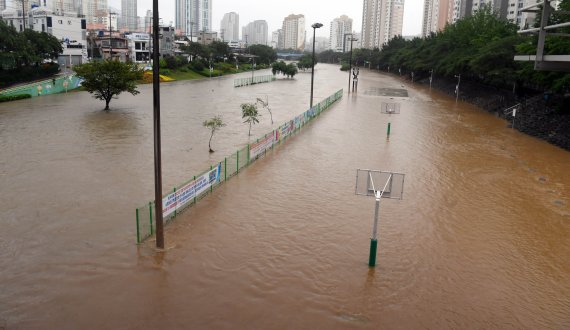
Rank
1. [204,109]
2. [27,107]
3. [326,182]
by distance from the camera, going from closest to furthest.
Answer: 1. [326,182]
2. [27,107]
3. [204,109]

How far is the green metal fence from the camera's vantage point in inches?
1967

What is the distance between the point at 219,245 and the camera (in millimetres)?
14664

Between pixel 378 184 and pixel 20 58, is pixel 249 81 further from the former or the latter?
pixel 378 184

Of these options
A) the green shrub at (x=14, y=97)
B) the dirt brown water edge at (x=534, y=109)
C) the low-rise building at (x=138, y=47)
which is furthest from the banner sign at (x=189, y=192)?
the low-rise building at (x=138, y=47)

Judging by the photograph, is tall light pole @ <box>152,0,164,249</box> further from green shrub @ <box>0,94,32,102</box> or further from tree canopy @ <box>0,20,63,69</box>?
tree canopy @ <box>0,20,63,69</box>

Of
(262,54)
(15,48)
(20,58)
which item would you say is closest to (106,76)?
(20,58)

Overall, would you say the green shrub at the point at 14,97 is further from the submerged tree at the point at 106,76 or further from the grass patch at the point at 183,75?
the grass patch at the point at 183,75

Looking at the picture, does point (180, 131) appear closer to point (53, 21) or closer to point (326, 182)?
point (326, 182)

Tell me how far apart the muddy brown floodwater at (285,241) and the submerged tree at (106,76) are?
12.3m

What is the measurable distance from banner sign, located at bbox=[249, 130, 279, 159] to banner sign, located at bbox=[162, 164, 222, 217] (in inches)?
187

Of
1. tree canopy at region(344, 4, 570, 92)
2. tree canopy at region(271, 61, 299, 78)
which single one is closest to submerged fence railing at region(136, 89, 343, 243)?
tree canopy at region(344, 4, 570, 92)

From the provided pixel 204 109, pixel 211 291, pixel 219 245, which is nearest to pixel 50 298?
pixel 211 291

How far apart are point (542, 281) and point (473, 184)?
33.1 ft

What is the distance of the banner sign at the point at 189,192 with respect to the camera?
50.8 ft
